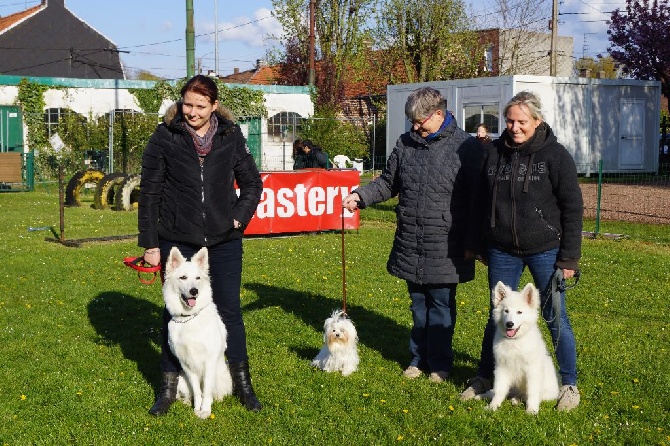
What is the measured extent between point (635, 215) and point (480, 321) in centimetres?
1003

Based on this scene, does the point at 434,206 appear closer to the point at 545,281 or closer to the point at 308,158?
the point at 545,281

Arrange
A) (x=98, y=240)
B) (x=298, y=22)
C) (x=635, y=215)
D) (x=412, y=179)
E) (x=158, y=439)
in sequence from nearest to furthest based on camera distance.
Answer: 1. (x=158, y=439)
2. (x=412, y=179)
3. (x=98, y=240)
4. (x=635, y=215)
5. (x=298, y=22)

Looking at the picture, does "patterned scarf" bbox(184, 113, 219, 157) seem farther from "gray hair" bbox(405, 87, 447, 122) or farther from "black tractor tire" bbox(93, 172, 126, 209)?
"black tractor tire" bbox(93, 172, 126, 209)

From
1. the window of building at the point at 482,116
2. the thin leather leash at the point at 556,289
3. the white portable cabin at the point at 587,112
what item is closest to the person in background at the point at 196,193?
the thin leather leash at the point at 556,289

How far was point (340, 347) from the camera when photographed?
620 cm

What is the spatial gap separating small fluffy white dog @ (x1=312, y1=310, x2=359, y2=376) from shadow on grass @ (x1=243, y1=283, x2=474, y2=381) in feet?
1.64

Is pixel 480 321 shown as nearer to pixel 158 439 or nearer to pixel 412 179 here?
Answer: pixel 412 179

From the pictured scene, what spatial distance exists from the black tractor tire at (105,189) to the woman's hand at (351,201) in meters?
14.3

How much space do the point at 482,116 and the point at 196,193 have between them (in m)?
21.8

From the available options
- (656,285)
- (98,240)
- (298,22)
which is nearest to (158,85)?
(298,22)

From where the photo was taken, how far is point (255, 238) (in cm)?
1411

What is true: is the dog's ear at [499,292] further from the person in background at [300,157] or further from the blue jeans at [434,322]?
the person in background at [300,157]

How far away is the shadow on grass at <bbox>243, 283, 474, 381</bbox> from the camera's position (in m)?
6.81

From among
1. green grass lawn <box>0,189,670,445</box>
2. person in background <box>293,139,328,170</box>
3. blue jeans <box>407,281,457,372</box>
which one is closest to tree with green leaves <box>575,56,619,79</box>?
Answer: person in background <box>293,139,328,170</box>
